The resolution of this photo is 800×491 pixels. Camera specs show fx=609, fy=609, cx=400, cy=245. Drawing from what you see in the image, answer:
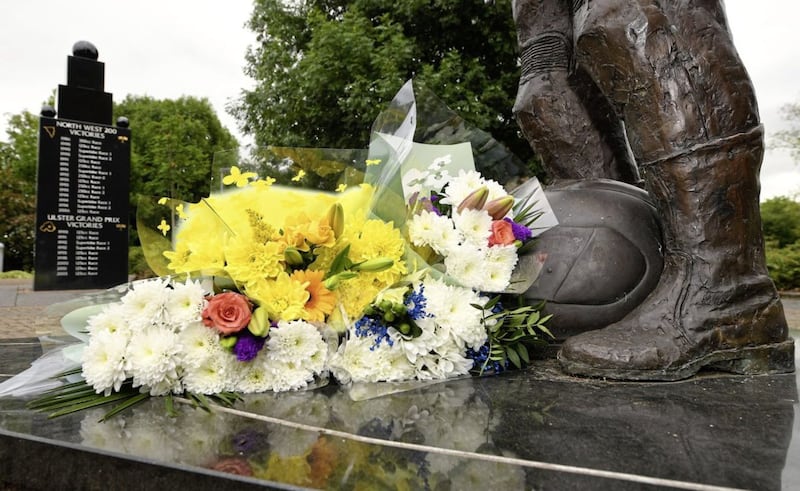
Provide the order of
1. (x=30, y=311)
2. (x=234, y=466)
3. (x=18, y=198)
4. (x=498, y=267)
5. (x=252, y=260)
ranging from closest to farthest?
(x=234, y=466), (x=252, y=260), (x=498, y=267), (x=30, y=311), (x=18, y=198)

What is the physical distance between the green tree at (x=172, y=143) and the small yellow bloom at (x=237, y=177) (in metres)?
22.9

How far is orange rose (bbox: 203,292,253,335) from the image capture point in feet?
5.53

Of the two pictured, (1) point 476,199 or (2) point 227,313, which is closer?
(2) point 227,313

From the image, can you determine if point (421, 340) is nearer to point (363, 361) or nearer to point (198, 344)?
point (363, 361)

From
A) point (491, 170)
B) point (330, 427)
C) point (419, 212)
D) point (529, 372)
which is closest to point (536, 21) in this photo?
point (491, 170)

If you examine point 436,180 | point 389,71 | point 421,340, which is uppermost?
point 389,71

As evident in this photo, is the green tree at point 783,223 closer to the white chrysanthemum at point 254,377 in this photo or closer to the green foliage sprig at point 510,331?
the green foliage sprig at point 510,331

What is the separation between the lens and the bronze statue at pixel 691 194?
1.96 m

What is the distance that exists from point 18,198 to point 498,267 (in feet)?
91.2

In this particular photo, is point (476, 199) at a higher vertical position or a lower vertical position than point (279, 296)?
higher

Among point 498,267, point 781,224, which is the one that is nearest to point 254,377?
point 498,267

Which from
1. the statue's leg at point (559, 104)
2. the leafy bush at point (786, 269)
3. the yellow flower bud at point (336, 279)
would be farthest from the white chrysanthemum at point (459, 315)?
the leafy bush at point (786, 269)

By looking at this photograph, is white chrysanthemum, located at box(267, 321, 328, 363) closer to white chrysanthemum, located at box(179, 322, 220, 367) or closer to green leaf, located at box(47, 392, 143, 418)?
white chrysanthemum, located at box(179, 322, 220, 367)

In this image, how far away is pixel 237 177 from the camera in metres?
1.96
